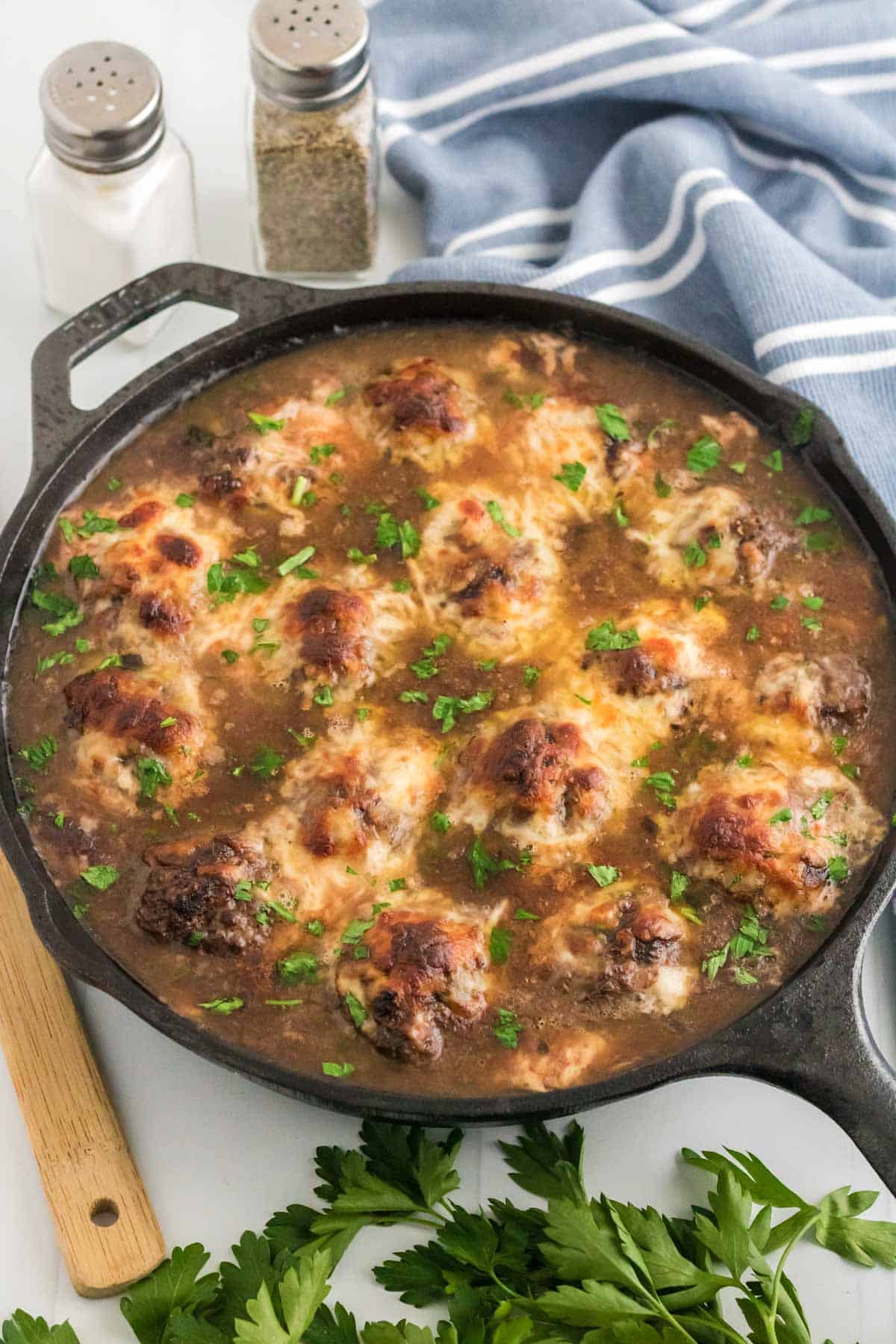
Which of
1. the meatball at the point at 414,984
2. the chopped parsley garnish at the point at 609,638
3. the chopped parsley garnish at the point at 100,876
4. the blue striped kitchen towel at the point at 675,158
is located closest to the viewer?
the meatball at the point at 414,984

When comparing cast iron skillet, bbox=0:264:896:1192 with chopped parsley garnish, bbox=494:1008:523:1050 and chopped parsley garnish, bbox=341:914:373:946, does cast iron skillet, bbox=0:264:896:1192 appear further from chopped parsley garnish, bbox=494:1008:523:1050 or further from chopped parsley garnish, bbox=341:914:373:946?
chopped parsley garnish, bbox=341:914:373:946

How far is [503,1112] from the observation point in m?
3.00

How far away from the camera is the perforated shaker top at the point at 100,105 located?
13.2 ft

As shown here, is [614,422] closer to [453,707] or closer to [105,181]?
[453,707]

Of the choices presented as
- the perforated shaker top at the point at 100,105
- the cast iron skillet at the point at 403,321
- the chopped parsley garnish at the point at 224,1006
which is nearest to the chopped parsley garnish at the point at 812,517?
the cast iron skillet at the point at 403,321

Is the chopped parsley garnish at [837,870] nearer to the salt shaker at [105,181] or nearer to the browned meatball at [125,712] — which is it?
the browned meatball at [125,712]

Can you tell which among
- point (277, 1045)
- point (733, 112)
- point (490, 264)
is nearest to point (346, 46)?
point (490, 264)

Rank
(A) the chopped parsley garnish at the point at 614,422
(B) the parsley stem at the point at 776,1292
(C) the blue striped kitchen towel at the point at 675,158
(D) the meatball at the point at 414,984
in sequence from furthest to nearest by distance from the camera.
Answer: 1. (C) the blue striped kitchen towel at the point at 675,158
2. (A) the chopped parsley garnish at the point at 614,422
3. (D) the meatball at the point at 414,984
4. (B) the parsley stem at the point at 776,1292

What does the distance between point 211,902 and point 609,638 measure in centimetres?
106

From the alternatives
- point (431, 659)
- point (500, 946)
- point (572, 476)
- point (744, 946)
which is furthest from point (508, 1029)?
point (572, 476)

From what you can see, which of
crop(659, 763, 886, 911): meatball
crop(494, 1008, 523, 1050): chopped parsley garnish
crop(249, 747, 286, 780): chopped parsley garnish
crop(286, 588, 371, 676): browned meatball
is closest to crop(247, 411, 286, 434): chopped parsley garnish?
crop(286, 588, 371, 676): browned meatball

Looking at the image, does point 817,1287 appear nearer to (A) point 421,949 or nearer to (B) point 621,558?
(A) point 421,949

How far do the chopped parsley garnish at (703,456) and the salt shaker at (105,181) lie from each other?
1610mm

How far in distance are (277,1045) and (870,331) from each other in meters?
2.46
